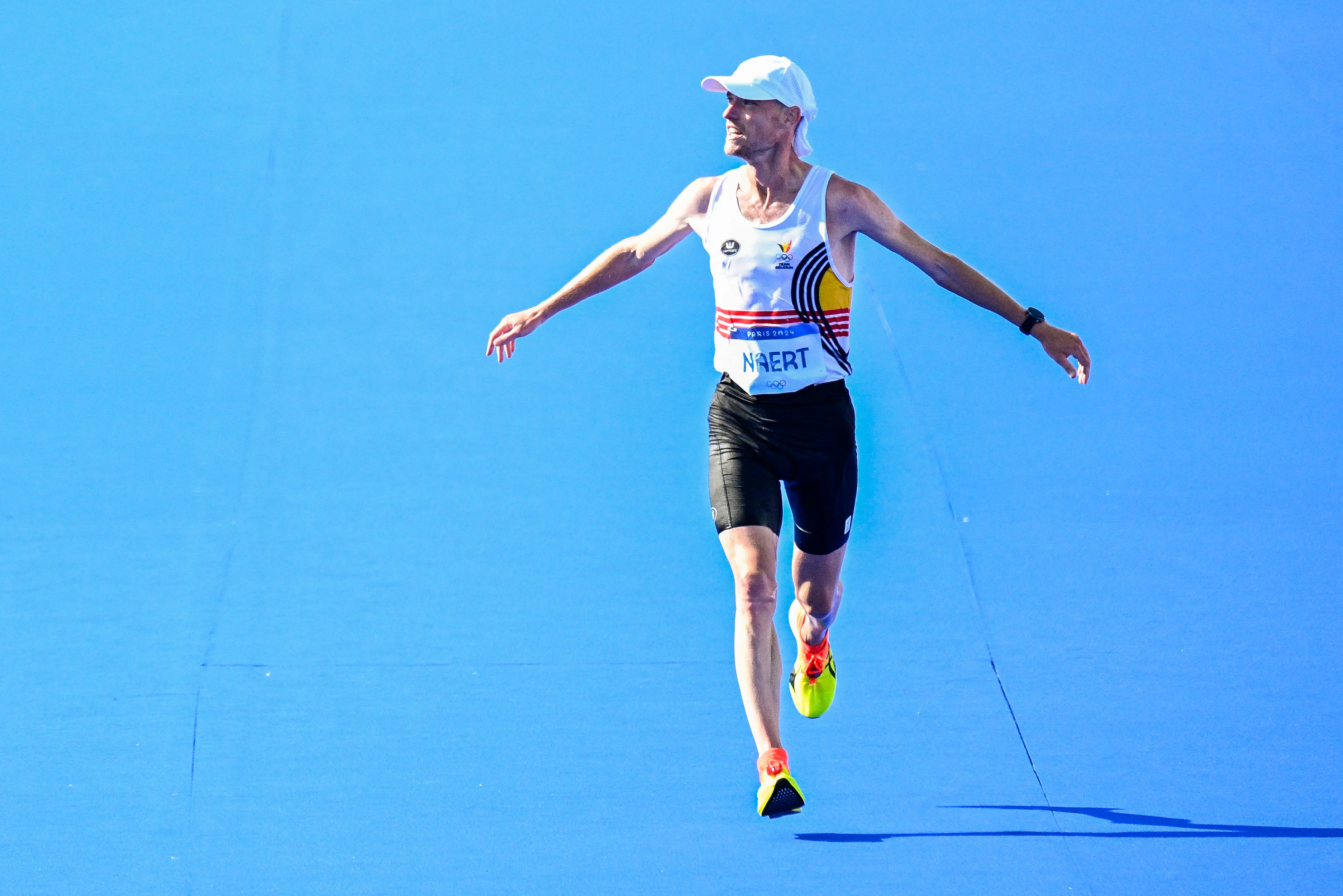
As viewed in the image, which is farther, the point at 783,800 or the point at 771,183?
the point at 771,183

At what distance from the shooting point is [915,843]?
4.23m

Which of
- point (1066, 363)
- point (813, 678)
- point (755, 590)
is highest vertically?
point (1066, 363)

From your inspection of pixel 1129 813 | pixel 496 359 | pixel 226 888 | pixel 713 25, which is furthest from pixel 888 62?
pixel 226 888

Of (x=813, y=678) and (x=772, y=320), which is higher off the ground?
(x=772, y=320)

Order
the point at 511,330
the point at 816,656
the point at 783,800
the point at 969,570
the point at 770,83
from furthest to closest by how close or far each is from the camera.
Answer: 1. the point at 969,570
2. the point at 816,656
3. the point at 511,330
4. the point at 770,83
5. the point at 783,800

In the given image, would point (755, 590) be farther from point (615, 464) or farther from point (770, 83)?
point (615, 464)

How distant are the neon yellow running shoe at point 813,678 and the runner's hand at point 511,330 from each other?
4.66 ft

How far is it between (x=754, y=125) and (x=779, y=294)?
49 cm

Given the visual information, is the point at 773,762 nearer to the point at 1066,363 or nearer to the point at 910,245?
the point at 1066,363

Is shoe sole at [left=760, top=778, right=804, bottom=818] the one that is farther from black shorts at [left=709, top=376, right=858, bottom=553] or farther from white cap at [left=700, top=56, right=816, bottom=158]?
white cap at [left=700, top=56, right=816, bottom=158]

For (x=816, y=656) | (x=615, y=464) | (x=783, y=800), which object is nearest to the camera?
(x=783, y=800)

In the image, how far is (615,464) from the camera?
6629 millimetres

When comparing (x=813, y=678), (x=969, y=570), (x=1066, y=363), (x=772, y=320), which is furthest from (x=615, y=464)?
(x=1066, y=363)

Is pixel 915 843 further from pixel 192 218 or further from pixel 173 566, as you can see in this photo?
pixel 192 218
